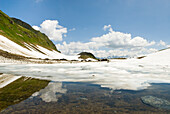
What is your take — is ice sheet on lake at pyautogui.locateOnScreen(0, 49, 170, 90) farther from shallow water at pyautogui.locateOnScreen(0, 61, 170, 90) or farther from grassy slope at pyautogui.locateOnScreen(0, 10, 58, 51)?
grassy slope at pyautogui.locateOnScreen(0, 10, 58, 51)

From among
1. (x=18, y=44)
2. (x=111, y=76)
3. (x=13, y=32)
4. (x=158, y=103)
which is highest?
(x=13, y=32)

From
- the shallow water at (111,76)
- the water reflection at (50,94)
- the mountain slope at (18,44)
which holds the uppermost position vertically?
the mountain slope at (18,44)

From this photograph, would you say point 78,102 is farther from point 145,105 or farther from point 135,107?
point 145,105

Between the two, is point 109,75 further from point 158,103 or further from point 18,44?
point 18,44

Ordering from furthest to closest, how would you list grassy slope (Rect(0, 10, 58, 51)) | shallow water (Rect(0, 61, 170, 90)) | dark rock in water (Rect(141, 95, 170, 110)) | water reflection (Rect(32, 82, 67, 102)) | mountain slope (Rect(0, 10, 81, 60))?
grassy slope (Rect(0, 10, 58, 51)) < mountain slope (Rect(0, 10, 81, 60)) < shallow water (Rect(0, 61, 170, 90)) < water reflection (Rect(32, 82, 67, 102)) < dark rock in water (Rect(141, 95, 170, 110))

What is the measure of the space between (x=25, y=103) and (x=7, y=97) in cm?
148

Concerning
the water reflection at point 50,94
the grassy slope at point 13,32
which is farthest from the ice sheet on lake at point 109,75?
the grassy slope at point 13,32

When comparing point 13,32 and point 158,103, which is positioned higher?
point 13,32

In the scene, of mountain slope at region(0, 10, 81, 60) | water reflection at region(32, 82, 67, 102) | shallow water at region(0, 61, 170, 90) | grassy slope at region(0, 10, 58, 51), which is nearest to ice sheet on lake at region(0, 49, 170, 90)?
shallow water at region(0, 61, 170, 90)

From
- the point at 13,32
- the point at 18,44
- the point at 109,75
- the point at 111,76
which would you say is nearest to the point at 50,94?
the point at 111,76

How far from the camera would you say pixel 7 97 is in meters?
5.55

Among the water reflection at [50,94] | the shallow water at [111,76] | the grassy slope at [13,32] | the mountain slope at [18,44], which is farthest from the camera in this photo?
the grassy slope at [13,32]

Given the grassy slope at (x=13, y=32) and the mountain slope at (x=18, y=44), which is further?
the grassy slope at (x=13, y=32)

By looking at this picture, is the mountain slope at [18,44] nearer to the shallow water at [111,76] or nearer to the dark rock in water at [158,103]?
the shallow water at [111,76]
